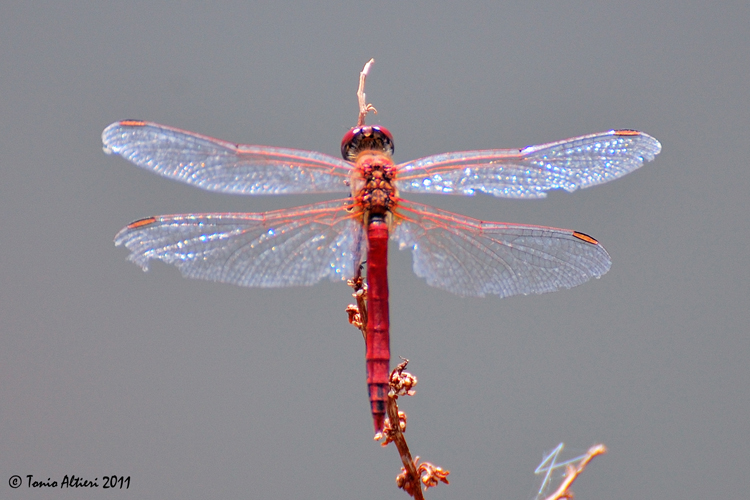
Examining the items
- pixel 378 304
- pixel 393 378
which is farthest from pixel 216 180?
pixel 393 378

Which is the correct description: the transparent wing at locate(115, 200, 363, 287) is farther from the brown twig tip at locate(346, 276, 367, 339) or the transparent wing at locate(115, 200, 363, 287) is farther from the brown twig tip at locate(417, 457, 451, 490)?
the brown twig tip at locate(417, 457, 451, 490)

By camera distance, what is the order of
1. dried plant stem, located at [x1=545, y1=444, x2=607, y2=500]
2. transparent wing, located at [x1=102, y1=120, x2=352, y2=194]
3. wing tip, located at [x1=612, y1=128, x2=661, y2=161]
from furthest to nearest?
wing tip, located at [x1=612, y1=128, x2=661, y2=161]
transparent wing, located at [x1=102, y1=120, x2=352, y2=194]
dried plant stem, located at [x1=545, y1=444, x2=607, y2=500]

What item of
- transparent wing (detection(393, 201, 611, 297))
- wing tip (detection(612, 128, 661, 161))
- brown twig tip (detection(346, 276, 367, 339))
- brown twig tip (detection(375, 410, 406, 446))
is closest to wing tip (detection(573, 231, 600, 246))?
transparent wing (detection(393, 201, 611, 297))

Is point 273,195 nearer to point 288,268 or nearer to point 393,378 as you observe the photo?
point 288,268

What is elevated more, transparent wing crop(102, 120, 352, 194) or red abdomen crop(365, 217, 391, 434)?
transparent wing crop(102, 120, 352, 194)

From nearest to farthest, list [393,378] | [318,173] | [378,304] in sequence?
[393,378], [378,304], [318,173]

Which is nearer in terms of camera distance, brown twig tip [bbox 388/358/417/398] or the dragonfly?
brown twig tip [bbox 388/358/417/398]

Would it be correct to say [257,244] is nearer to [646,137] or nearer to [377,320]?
[377,320]

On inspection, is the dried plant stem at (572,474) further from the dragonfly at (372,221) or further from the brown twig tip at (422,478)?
the dragonfly at (372,221)

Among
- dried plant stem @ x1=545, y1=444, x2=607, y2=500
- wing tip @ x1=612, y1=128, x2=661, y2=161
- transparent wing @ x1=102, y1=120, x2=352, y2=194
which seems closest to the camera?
dried plant stem @ x1=545, y1=444, x2=607, y2=500
